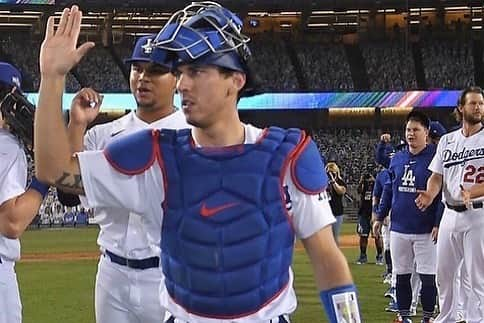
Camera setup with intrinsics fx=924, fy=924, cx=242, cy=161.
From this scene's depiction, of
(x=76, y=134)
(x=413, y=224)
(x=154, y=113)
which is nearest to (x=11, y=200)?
(x=76, y=134)

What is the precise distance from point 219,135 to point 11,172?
151cm

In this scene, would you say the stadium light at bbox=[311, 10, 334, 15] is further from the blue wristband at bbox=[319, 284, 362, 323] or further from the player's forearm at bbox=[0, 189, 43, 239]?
the blue wristband at bbox=[319, 284, 362, 323]

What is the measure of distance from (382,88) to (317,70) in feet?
10.7

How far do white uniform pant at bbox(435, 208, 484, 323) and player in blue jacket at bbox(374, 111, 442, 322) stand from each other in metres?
0.57

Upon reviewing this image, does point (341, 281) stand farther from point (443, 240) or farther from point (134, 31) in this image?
point (134, 31)

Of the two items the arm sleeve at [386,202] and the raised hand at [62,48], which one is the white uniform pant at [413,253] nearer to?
the arm sleeve at [386,202]

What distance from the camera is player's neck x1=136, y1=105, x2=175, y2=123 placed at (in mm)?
5023

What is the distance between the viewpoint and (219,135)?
325 cm

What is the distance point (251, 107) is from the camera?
39.8 meters

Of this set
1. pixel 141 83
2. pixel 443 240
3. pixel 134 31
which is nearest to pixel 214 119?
pixel 141 83

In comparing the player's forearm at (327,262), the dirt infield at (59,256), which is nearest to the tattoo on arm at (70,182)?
the player's forearm at (327,262)

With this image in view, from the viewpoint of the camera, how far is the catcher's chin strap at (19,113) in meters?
4.16

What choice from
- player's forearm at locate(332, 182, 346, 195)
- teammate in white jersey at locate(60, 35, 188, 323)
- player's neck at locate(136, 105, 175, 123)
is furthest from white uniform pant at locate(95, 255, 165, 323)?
player's forearm at locate(332, 182, 346, 195)

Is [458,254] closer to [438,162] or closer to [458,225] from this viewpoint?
[458,225]
